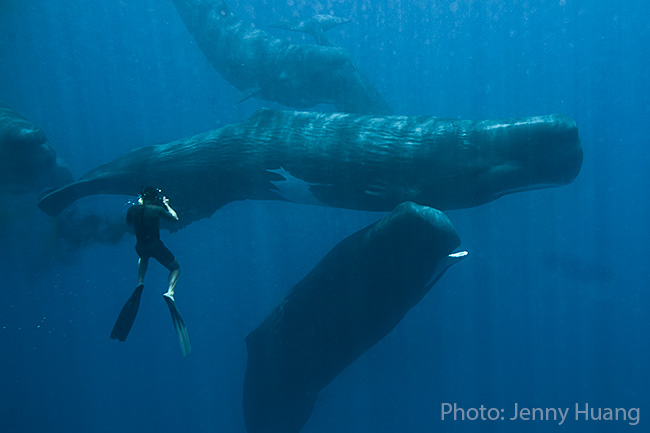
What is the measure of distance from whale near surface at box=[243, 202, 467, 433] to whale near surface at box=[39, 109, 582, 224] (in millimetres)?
943

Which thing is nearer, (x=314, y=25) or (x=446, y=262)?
(x=446, y=262)

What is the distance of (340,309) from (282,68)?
8.20 meters

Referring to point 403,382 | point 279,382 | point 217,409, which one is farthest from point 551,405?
point 279,382

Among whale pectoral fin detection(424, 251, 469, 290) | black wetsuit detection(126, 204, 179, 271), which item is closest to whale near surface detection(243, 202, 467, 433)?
whale pectoral fin detection(424, 251, 469, 290)

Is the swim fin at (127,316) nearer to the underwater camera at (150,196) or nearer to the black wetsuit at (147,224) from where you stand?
the black wetsuit at (147,224)

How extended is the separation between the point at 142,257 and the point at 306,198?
3104 millimetres

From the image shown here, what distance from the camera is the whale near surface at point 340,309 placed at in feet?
17.5

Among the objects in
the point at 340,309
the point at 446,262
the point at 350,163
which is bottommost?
the point at 340,309

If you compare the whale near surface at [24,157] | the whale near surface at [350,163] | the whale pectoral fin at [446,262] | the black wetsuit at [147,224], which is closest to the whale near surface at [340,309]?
the whale pectoral fin at [446,262]

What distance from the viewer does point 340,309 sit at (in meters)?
6.47

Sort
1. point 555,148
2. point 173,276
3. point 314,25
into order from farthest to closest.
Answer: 1. point 314,25
2. point 555,148
3. point 173,276

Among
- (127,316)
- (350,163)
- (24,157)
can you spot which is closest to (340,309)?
(350,163)

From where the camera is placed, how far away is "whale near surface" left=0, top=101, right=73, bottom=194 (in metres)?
8.86

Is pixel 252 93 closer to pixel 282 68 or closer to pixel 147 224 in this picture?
pixel 282 68
